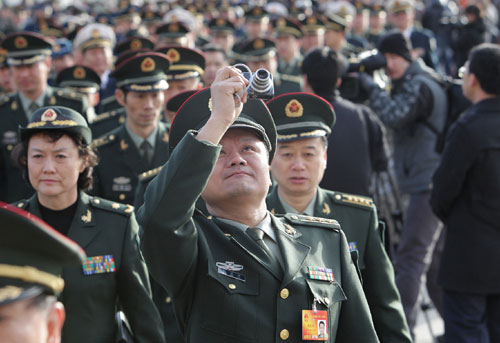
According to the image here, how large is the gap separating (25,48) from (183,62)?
1.83 metres

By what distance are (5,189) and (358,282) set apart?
162 inches

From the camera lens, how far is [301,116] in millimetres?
4391

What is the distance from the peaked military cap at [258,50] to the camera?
384 inches

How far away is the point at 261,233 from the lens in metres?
2.75

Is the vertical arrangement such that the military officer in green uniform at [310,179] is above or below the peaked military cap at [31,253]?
below

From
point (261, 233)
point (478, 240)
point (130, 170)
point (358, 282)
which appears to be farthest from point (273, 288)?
point (130, 170)

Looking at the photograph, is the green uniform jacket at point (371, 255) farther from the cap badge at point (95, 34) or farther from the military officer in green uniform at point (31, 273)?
the cap badge at point (95, 34)

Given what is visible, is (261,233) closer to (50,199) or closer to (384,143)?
(50,199)

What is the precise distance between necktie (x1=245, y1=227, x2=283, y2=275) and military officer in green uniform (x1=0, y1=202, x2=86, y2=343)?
93 cm

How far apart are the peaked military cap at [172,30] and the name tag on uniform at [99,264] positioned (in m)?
6.76

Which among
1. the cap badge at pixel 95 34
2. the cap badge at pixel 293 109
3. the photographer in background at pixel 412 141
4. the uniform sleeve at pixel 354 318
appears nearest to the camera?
the uniform sleeve at pixel 354 318

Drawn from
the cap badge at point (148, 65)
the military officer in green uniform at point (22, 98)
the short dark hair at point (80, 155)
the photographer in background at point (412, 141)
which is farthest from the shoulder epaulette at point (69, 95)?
the short dark hair at point (80, 155)

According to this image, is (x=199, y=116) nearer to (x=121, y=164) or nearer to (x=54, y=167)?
(x=54, y=167)

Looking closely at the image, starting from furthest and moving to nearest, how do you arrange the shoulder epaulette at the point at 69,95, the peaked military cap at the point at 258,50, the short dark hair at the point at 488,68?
the peaked military cap at the point at 258,50 < the shoulder epaulette at the point at 69,95 < the short dark hair at the point at 488,68
